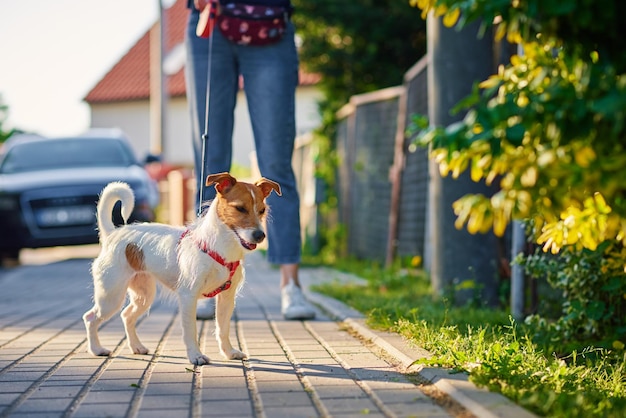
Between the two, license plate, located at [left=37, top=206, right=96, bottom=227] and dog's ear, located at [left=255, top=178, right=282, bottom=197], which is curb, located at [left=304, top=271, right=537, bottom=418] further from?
license plate, located at [left=37, top=206, right=96, bottom=227]

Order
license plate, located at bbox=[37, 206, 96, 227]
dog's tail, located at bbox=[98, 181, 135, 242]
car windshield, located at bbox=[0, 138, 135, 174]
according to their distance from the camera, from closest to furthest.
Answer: dog's tail, located at bbox=[98, 181, 135, 242] → license plate, located at bbox=[37, 206, 96, 227] → car windshield, located at bbox=[0, 138, 135, 174]

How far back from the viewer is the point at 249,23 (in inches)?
211

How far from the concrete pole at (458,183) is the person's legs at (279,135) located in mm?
1115

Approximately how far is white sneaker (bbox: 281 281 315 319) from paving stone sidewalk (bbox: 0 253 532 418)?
73mm

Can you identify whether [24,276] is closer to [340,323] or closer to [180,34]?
[340,323]

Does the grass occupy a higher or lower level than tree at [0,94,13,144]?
lower

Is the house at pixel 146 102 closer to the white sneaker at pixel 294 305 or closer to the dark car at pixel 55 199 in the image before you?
the dark car at pixel 55 199

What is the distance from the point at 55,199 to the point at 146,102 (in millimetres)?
24886

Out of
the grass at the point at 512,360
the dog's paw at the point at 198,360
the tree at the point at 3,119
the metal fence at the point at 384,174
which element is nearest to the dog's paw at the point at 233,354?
the dog's paw at the point at 198,360

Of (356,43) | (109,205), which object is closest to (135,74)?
(356,43)

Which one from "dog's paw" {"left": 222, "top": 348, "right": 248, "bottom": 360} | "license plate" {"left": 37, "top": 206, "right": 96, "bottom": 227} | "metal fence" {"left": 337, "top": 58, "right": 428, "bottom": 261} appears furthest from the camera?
"license plate" {"left": 37, "top": 206, "right": 96, "bottom": 227}

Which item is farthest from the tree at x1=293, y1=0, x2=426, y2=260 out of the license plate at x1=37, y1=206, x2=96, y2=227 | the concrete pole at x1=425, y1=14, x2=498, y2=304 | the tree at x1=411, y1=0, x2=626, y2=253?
the tree at x1=411, y1=0, x2=626, y2=253

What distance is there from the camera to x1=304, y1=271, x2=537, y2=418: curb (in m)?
2.93

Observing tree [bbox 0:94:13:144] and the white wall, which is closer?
tree [bbox 0:94:13:144]
